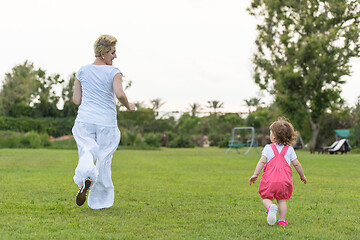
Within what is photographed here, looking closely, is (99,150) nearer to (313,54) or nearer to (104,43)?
(104,43)

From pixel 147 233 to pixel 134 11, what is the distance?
15489 mm

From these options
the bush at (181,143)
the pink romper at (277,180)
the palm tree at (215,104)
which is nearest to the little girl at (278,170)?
the pink romper at (277,180)

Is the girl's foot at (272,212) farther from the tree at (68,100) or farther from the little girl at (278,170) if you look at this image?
the tree at (68,100)

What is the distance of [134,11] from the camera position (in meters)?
18.1

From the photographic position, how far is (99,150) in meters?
4.70

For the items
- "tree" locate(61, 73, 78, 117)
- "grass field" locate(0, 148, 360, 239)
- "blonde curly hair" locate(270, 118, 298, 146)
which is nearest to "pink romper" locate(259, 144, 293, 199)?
"blonde curly hair" locate(270, 118, 298, 146)

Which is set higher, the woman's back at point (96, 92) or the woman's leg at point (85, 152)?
the woman's back at point (96, 92)

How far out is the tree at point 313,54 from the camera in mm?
27656

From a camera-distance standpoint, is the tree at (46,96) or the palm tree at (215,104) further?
the palm tree at (215,104)

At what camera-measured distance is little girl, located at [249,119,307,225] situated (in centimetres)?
403

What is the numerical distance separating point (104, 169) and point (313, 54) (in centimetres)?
2497

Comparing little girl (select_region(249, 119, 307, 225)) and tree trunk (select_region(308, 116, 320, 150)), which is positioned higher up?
tree trunk (select_region(308, 116, 320, 150))

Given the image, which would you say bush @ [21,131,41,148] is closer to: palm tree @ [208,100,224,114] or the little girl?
the little girl

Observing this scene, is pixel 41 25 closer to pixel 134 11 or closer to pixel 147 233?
pixel 134 11
